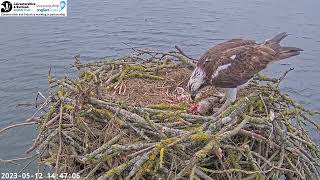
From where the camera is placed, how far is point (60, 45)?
34.1ft

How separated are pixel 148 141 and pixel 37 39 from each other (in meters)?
7.42

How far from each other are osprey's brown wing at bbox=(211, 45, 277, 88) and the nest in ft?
0.87

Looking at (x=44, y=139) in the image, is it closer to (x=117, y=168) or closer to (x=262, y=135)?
(x=117, y=168)

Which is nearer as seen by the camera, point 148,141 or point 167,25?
point 148,141

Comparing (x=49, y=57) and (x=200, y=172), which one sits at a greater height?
(x=200, y=172)

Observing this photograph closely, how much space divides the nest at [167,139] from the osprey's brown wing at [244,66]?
0.87ft

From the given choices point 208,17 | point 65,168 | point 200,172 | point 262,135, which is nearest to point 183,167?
point 200,172

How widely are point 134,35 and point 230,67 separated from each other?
248 inches
